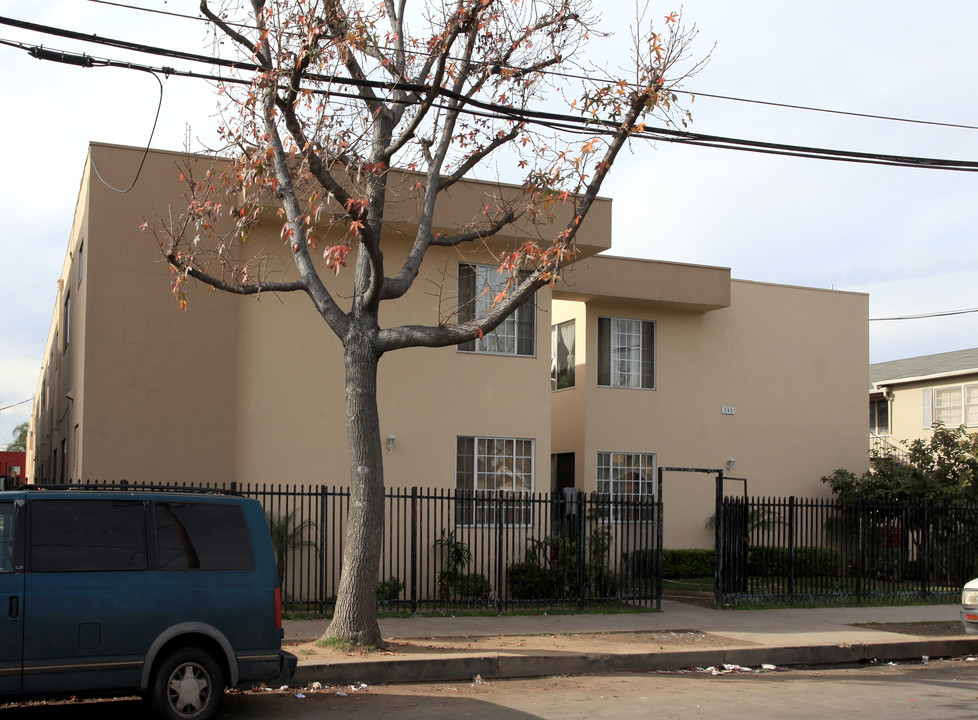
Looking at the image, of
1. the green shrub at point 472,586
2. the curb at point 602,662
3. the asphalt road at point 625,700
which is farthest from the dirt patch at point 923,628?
the green shrub at point 472,586

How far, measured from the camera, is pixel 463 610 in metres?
14.5

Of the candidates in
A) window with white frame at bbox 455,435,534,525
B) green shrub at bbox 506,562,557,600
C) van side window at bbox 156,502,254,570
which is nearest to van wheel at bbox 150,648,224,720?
van side window at bbox 156,502,254,570

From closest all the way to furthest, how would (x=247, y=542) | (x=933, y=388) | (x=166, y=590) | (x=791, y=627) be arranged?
(x=166, y=590) < (x=247, y=542) < (x=791, y=627) < (x=933, y=388)

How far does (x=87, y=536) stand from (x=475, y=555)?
8770mm

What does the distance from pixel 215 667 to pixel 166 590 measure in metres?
0.75

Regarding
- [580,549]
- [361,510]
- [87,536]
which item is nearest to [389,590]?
[580,549]

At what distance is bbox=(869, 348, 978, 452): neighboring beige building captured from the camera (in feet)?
102

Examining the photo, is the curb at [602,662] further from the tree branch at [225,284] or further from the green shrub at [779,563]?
the tree branch at [225,284]

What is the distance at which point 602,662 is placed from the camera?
37.2 ft

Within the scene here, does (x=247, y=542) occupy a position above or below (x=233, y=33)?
below

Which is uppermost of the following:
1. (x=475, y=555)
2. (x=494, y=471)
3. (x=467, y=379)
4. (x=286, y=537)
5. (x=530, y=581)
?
(x=467, y=379)

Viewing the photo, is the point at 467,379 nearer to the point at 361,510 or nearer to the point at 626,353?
the point at 626,353

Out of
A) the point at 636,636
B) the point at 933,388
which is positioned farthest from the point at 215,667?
the point at 933,388

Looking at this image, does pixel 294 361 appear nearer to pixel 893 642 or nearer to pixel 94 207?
pixel 94 207
